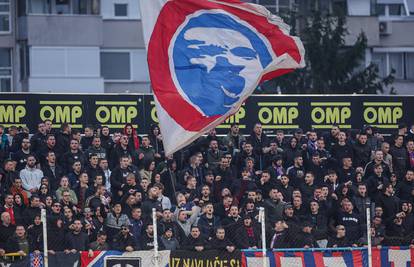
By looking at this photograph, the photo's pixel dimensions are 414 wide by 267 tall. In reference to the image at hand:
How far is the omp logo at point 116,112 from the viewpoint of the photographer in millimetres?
33125

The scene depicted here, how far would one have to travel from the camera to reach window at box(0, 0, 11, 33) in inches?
2210

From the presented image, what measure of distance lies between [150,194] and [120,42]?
29360 millimetres

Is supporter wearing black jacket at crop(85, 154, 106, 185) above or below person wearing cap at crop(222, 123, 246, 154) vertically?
below

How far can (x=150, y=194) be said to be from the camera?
92.4 feet

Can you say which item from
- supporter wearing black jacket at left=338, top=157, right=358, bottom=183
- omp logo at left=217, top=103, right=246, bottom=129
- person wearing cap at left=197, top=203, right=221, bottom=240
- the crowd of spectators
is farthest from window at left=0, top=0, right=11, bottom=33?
person wearing cap at left=197, top=203, right=221, bottom=240

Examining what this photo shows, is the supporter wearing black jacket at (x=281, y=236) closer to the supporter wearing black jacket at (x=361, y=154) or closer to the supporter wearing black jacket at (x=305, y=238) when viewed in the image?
the supporter wearing black jacket at (x=305, y=238)

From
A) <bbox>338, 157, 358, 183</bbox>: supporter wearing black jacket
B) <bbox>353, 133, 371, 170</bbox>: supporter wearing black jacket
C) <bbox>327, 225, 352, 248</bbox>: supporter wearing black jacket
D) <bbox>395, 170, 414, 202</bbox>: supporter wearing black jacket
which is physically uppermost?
<bbox>353, 133, 371, 170</bbox>: supporter wearing black jacket

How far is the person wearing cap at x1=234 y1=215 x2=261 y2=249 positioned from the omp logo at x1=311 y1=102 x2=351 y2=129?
758 cm

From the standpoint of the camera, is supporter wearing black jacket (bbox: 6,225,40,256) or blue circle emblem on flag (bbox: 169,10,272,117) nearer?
blue circle emblem on flag (bbox: 169,10,272,117)

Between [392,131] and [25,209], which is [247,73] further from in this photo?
A: [392,131]

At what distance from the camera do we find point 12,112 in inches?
1276

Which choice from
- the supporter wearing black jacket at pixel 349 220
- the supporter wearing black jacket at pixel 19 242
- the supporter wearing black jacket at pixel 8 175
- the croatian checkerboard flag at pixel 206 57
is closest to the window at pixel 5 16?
the supporter wearing black jacket at pixel 8 175

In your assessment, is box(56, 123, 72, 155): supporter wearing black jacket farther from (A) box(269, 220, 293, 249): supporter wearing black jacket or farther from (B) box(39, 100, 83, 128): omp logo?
(A) box(269, 220, 293, 249): supporter wearing black jacket

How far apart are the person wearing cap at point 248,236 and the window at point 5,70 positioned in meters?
30.5
